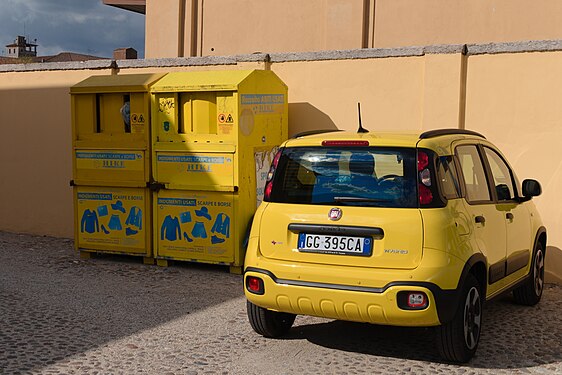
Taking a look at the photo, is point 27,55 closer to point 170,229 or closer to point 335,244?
point 170,229

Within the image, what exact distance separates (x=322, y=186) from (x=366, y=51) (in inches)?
160

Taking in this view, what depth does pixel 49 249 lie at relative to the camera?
33.2 ft

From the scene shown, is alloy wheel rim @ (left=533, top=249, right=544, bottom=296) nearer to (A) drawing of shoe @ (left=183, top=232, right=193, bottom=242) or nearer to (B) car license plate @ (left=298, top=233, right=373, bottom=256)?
(B) car license plate @ (left=298, top=233, right=373, bottom=256)

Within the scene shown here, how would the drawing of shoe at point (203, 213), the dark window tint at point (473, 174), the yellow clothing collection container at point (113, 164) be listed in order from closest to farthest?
the dark window tint at point (473, 174)
the drawing of shoe at point (203, 213)
the yellow clothing collection container at point (113, 164)

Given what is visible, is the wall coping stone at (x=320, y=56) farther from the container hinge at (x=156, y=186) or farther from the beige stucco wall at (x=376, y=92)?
the container hinge at (x=156, y=186)

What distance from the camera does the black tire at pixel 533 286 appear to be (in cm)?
699

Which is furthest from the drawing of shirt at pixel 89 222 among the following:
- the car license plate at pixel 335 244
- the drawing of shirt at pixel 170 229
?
the car license plate at pixel 335 244

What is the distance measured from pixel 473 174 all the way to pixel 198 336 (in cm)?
253

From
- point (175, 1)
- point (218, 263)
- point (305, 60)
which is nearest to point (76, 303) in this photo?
point (218, 263)

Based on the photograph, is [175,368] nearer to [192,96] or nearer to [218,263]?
[218,263]

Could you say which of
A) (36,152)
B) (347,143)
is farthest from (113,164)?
(347,143)

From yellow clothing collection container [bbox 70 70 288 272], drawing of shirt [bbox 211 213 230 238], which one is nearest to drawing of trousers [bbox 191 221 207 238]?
yellow clothing collection container [bbox 70 70 288 272]

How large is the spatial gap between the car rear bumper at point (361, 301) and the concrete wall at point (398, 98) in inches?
146

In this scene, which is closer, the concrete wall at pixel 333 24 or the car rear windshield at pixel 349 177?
the car rear windshield at pixel 349 177
